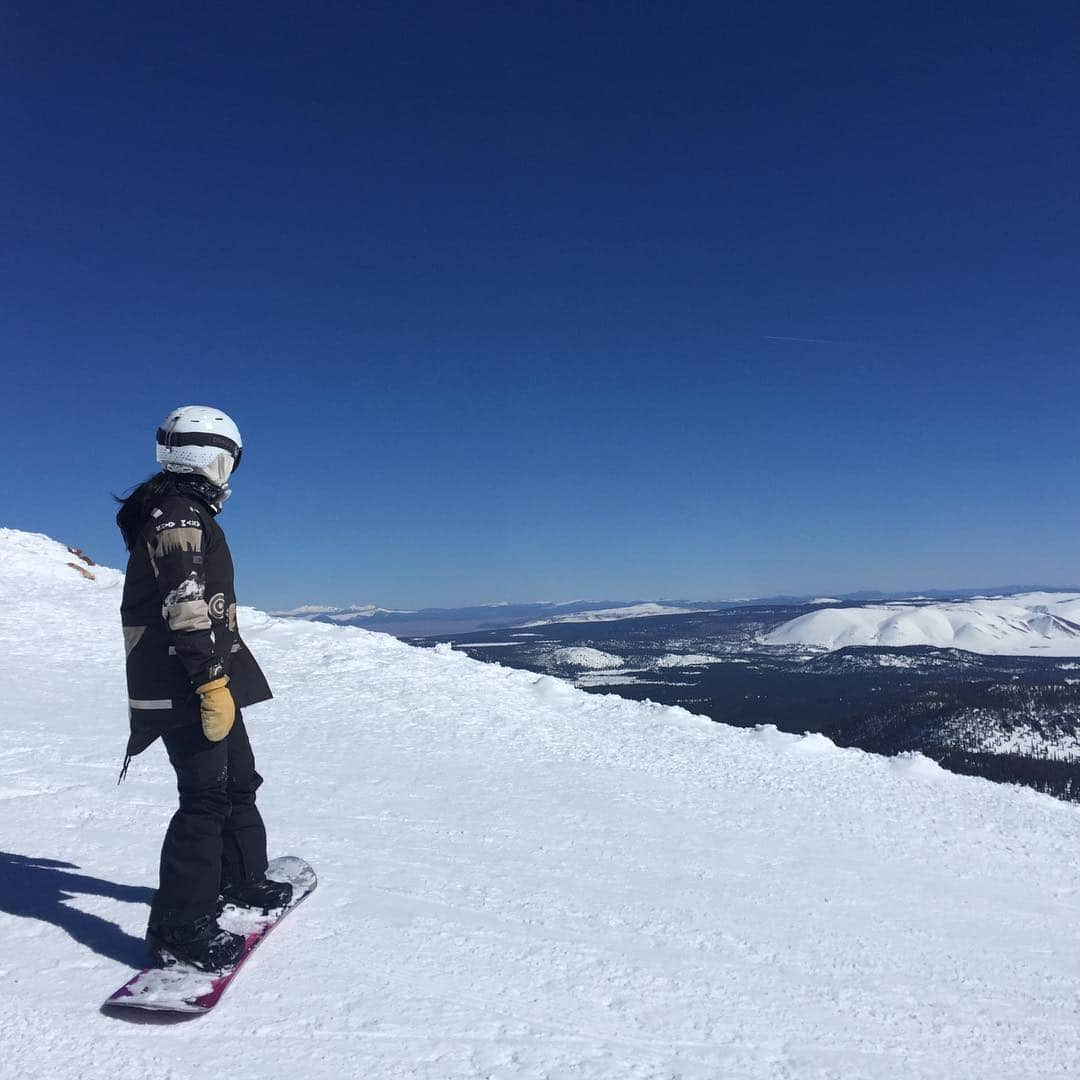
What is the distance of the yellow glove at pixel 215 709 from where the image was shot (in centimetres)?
336

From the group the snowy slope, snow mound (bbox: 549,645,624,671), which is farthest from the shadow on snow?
snow mound (bbox: 549,645,624,671)

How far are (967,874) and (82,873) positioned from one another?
7.12 metres

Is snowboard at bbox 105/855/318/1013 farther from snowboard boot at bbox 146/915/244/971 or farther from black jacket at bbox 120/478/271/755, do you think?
black jacket at bbox 120/478/271/755

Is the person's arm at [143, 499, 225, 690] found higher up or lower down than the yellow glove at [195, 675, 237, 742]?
higher up

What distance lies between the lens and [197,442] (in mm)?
3711

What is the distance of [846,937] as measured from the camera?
4.88m

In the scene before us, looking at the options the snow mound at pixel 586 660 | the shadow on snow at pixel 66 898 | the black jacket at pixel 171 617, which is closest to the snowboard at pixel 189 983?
the shadow on snow at pixel 66 898

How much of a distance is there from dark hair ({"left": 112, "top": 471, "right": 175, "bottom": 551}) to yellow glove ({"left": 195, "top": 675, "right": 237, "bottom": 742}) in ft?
2.79

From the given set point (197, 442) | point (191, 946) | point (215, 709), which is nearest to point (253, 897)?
point (191, 946)

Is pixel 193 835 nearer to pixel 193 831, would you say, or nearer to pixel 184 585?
pixel 193 831

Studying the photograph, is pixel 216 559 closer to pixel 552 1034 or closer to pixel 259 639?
pixel 552 1034

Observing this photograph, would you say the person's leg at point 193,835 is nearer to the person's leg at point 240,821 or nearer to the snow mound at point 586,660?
the person's leg at point 240,821

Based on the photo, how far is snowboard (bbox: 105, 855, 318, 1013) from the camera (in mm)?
3105

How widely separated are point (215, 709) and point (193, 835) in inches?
27.3
